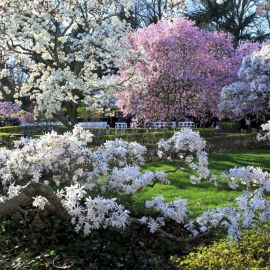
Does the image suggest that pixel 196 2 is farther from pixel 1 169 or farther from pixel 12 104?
pixel 1 169

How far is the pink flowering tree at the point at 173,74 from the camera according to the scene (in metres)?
21.5

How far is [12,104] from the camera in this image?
126 ft

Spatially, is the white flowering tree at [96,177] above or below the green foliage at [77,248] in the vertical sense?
above

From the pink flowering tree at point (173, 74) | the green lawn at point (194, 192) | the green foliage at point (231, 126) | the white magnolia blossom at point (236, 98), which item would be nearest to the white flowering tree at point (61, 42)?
the green lawn at point (194, 192)

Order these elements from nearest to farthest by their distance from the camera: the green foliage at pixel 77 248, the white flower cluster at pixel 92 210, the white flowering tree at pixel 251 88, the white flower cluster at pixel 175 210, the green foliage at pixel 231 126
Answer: the white flower cluster at pixel 92 210
the green foliage at pixel 77 248
the white flower cluster at pixel 175 210
the white flowering tree at pixel 251 88
the green foliage at pixel 231 126

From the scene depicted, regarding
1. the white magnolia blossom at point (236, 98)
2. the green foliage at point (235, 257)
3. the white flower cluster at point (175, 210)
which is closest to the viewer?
the green foliage at point (235, 257)

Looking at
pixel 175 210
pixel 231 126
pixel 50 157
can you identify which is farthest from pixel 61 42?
pixel 231 126

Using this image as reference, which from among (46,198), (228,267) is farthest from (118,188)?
(228,267)

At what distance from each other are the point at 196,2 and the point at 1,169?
113 ft

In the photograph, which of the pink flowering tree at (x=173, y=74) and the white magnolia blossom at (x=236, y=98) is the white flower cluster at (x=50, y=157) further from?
the white magnolia blossom at (x=236, y=98)

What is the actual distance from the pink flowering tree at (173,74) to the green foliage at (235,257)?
16.6 m

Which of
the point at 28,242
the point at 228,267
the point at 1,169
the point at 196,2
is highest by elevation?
the point at 196,2

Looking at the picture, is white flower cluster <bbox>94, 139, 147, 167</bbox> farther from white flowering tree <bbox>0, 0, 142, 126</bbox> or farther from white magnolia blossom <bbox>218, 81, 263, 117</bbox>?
white magnolia blossom <bbox>218, 81, 263, 117</bbox>

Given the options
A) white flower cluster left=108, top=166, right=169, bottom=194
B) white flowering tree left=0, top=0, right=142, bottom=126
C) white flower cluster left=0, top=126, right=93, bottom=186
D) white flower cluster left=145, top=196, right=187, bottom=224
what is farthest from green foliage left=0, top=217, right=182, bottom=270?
white flowering tree left=0, top=0, right=142, bottom=126
